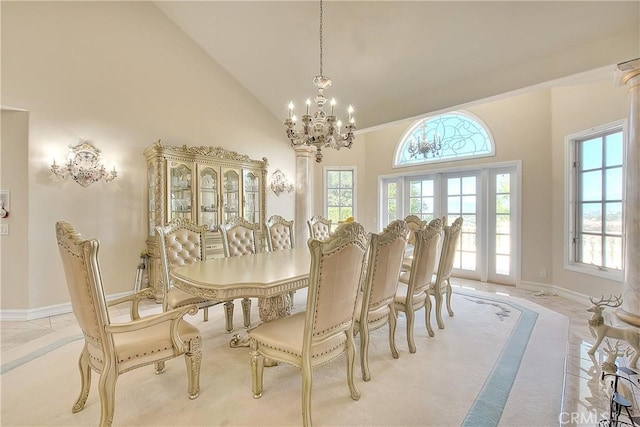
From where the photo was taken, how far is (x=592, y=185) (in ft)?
12.6

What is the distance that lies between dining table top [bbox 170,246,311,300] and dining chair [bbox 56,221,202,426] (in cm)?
19

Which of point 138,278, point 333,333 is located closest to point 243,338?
point 333,333

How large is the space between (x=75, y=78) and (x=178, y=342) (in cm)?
370

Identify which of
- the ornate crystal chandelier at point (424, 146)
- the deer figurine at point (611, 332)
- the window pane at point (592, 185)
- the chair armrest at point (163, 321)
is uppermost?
the ornate crystal chandelier at point (424, 146)

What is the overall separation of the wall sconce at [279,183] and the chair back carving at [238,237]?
2.11m

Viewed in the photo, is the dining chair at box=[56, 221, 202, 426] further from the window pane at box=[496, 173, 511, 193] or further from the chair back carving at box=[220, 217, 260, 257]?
the window pane at box=[496, 173, 511, 193]

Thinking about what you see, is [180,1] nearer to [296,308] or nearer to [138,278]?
[138,278]

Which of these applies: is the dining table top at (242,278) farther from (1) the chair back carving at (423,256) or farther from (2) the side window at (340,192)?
(2) the side window at (340,192)

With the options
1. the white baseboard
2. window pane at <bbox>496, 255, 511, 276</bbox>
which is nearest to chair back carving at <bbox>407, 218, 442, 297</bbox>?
window pane at <bbox>496, 255, 511, 276</bbox>

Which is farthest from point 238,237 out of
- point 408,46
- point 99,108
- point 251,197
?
point 408,46

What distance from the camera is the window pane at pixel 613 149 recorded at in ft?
11.4

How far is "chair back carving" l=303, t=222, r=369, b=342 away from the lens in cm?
154

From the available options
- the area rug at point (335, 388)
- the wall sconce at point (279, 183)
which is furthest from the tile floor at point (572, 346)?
the wall sconce at point (279, 183)

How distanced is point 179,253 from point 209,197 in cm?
178
